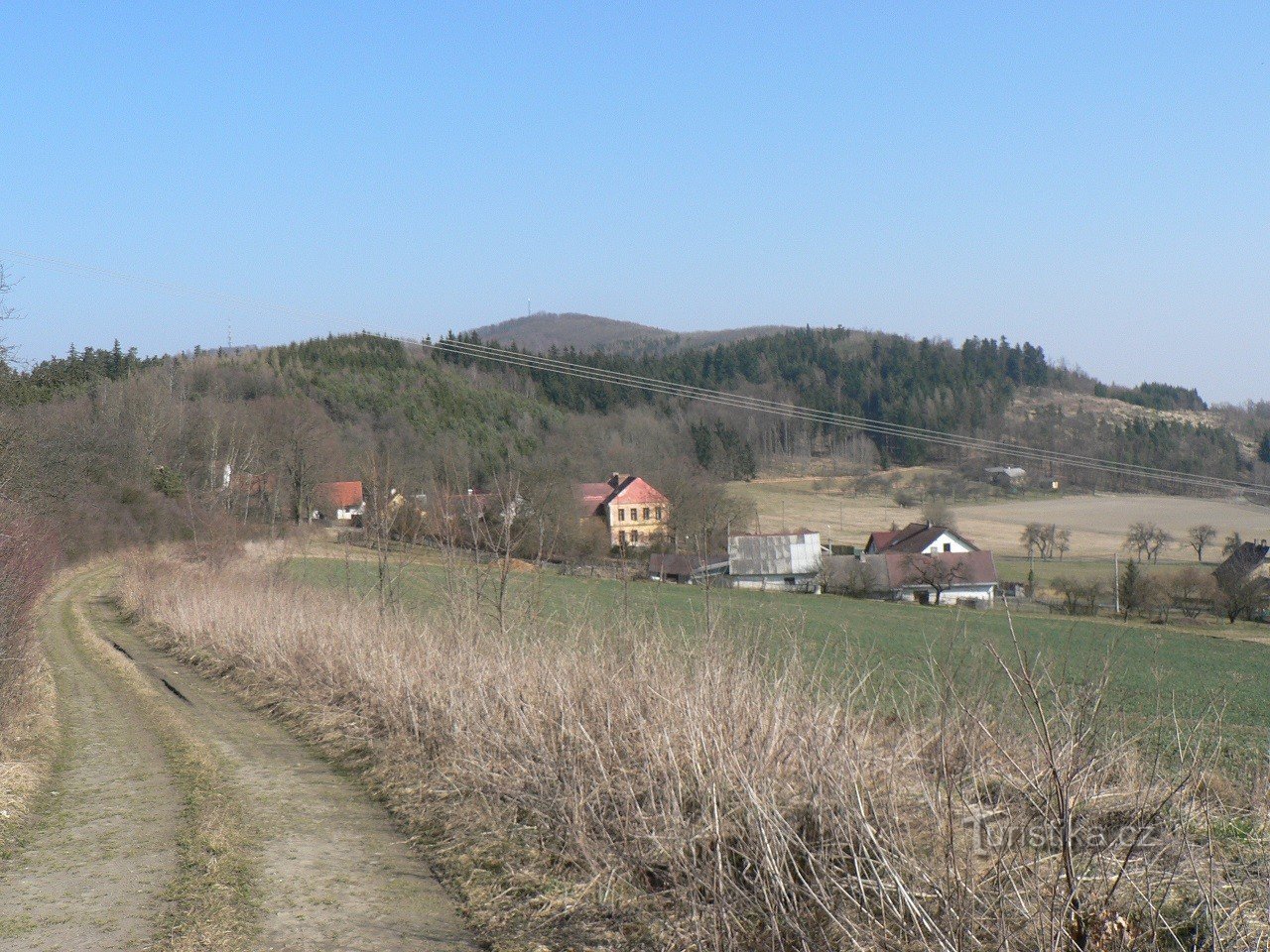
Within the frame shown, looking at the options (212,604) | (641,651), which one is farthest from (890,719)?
(212,604)

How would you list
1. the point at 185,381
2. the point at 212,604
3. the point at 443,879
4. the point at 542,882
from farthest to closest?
the point at 185,381, the point at 212,604, the point at 443,879, the point at 542,882

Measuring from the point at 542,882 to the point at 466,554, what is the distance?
14.2 m

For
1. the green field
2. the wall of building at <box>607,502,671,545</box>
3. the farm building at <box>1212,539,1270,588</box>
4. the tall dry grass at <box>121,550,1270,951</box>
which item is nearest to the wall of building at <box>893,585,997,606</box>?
the green field

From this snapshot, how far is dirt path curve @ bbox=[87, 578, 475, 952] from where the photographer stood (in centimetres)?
533

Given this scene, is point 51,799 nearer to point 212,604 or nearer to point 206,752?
point 206,752

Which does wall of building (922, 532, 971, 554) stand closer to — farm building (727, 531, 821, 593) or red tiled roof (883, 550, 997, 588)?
red tiled roof (883, 550, 997, 588)

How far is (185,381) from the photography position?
67.8 meters

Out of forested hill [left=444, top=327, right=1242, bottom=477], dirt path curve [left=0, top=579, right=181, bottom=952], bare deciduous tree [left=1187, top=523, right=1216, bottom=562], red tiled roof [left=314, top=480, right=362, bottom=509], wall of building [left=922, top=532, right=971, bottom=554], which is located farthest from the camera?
wall of building [left=922, top=532, right=971, bottom=554]

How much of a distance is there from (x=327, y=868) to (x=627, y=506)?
49019 mm

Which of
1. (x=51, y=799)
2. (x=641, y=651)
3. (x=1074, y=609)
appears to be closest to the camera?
(x=641, y=651)

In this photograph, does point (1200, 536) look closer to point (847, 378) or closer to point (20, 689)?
point (20, 689)

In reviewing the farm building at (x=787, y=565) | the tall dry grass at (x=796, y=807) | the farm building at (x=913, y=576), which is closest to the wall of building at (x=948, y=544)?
the farm building at (x=913, y=576)

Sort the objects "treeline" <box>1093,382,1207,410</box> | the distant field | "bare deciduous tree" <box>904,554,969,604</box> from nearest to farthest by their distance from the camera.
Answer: the distant field → "bare deciduous tree" <box>904,554,969,604</box> → "treeline" <box>1093,382,1207,410</box>

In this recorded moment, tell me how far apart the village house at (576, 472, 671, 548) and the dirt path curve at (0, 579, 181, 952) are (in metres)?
36.6
